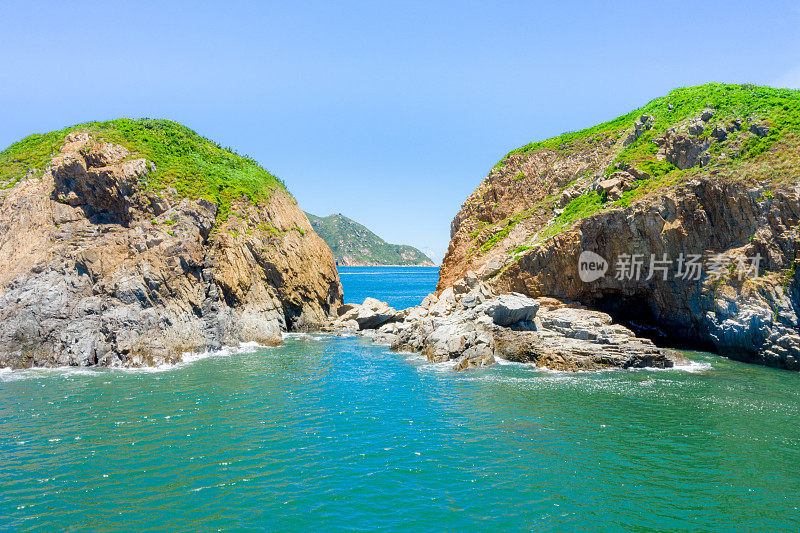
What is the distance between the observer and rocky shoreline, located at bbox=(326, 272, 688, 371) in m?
39.5

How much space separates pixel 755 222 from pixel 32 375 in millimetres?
64157

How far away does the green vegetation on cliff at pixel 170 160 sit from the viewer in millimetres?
51969

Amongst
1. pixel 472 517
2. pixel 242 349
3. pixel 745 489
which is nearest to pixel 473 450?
pixel 472 517

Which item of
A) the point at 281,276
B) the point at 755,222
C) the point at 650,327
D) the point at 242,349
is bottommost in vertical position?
the point at 242,349

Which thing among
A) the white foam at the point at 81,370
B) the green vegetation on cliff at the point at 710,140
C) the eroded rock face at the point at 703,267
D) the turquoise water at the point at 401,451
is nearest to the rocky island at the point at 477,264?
the eroded rock face at the point at 703,267

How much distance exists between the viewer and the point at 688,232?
4519 cm

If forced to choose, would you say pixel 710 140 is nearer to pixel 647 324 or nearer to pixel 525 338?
pixel 647 324

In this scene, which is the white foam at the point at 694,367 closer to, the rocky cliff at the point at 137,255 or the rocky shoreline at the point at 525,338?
the rocky shoreline at the point at 525,338

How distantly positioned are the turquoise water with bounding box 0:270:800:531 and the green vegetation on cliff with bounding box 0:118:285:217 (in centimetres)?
2619

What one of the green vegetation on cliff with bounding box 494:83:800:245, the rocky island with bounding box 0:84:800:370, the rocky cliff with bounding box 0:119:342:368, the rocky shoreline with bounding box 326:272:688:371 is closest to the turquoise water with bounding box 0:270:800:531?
the rocky shoreline with bounding box 326:272:688:371

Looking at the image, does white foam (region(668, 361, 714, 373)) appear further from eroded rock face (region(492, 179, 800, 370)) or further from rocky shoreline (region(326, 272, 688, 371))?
eroded rock face (region(492, 179, 800, 370))

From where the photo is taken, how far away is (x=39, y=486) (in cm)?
1859

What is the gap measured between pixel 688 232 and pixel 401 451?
39120mm

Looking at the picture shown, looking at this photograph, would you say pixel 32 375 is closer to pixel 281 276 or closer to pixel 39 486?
pixel 39 486
